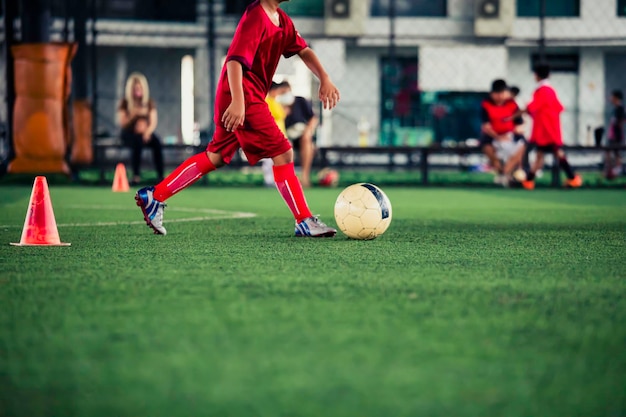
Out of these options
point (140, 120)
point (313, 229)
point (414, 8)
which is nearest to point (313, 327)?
point (313, 229)

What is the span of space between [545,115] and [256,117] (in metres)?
10.1

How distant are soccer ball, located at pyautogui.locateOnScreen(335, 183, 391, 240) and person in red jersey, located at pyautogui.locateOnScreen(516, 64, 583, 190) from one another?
9.72 metres

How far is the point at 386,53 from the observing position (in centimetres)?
3023

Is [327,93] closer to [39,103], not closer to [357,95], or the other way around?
[39,103]

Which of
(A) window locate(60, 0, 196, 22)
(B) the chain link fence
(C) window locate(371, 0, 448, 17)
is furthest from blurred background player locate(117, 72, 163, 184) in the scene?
(C) window locate(371, 0, 448, 17)

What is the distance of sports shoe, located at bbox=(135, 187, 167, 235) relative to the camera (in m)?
7.17

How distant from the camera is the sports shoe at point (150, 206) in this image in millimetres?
7168

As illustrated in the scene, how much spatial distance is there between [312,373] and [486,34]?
2691 cm

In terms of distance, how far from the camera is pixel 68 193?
14195 mm

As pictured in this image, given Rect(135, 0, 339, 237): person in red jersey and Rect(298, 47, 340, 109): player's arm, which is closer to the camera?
Rect(135, 0, 339, 237): person in red jersey

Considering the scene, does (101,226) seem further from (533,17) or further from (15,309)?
(533,17)

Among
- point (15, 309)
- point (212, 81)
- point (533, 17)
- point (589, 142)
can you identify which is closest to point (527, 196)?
point (212, 81)

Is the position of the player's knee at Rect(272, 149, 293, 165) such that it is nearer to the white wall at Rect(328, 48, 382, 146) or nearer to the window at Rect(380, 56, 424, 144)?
the white wall at Rect(328, 48, 382, 146)

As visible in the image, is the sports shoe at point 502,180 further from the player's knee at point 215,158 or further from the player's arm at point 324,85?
the player's knee at point 215,158
